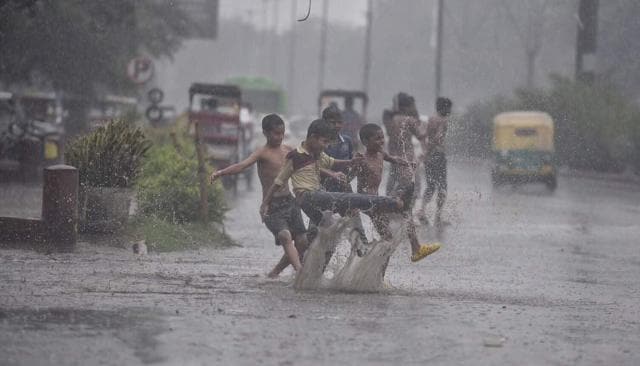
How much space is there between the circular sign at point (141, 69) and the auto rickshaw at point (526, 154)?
7717 millimetres

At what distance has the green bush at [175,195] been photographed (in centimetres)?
1645

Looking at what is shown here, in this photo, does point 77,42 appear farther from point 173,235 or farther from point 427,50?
point 427,50

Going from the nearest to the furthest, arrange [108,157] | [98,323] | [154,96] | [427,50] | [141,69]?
[98,323] → [108,157] → [141,69] → [154,96] → [427,50]

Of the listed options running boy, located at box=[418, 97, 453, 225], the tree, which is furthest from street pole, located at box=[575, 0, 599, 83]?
running boy, located at box=[418, 97, 453, 225]

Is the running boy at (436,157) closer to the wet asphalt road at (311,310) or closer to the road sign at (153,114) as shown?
the wet asphalt road at (311,310)

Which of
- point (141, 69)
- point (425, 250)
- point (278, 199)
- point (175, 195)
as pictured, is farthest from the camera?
point (141, 69)

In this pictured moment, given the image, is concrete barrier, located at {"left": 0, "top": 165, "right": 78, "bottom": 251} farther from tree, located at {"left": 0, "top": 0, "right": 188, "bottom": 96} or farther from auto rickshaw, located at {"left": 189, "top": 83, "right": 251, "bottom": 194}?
tree, located at {"left": 0, "top": 0, "right": 188, "bottom": 96}

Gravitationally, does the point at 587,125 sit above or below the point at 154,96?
below

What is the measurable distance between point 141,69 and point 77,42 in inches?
222

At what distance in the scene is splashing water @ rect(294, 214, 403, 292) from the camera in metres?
11.3

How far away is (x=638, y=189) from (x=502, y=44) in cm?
4498

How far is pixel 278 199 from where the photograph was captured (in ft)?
38.3

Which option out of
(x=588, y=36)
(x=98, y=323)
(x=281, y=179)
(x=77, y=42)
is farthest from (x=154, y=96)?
(x=98, y=323)

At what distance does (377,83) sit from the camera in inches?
4227
